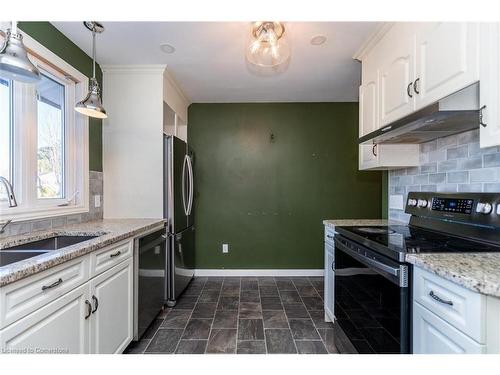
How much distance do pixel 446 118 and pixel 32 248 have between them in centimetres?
240

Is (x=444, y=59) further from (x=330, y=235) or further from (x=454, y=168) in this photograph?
(x=330, y=235)

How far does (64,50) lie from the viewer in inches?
75.0

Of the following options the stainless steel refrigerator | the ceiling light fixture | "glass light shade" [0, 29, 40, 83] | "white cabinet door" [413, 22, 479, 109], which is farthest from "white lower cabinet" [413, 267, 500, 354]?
the stainless steel refrigerator

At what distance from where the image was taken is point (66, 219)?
1883 millimetres

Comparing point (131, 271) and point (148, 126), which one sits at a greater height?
point (148, 126)

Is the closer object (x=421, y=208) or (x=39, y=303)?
(x=39, y=303)

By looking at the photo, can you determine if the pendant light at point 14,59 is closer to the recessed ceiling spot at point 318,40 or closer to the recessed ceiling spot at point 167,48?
the recessed ceiling spot at point 167,48

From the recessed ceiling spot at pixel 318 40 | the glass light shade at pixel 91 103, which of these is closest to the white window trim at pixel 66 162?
the glass light shade at pixel 91 103

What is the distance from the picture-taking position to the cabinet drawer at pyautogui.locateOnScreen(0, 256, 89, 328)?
81 cm

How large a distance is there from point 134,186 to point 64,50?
4.08 ft

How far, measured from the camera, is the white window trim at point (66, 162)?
5.06 feet

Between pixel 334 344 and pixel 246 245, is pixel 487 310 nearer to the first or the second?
pixel 334 344
